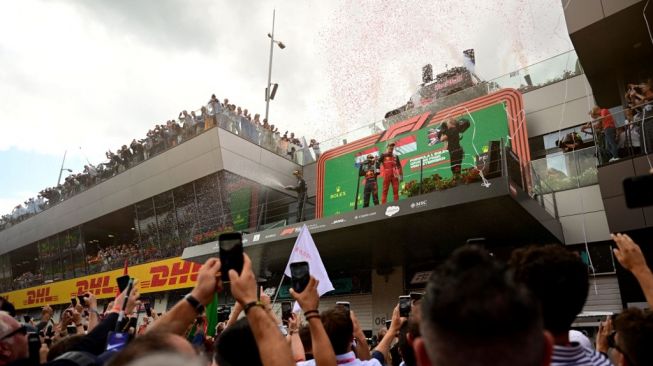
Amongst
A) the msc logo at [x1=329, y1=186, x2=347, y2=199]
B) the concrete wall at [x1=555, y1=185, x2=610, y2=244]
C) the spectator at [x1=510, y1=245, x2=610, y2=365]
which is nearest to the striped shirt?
the spectator at [x1=510, y1=245, x2=610, y2=365]

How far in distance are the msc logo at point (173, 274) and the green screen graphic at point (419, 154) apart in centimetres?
639

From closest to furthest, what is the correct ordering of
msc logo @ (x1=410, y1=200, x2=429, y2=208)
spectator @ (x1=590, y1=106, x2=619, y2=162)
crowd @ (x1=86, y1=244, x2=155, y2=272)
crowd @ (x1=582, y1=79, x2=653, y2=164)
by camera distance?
crowd @ (x1=582, y1=79, x2=653, y2=164) < spectator @ (x1=590, y1=106, x2=619, y2=162) < msc logo @ (x1=410, y1=200, x2=429, y2=208) < crowd @ (x1=86, y1=244, x2=155, y2=272)

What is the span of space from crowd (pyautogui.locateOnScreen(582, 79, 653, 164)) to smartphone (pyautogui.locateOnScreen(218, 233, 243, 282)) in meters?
9.47

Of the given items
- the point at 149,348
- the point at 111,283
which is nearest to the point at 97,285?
the point at 111,283

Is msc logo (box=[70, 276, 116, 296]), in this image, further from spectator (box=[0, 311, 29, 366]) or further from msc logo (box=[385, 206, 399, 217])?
Result: spectator (box=[0, 311, 29, 366])

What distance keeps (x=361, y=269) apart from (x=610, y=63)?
978cm

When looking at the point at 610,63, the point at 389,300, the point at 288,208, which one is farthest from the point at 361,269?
the point at 610,63

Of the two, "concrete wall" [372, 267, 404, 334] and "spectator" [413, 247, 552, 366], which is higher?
"spectator" [413, 247, 552, 366]

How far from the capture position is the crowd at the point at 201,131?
66.2 ft

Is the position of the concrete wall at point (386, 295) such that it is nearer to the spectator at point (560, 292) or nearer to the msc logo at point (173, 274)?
the msc logo at point (173, 274)

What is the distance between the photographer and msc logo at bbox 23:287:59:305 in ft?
94.1

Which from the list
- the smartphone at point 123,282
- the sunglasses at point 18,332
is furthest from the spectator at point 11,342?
the smartphone at point 123,282

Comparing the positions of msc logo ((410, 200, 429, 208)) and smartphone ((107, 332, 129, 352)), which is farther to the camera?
msc logo ((410, 200, 429, 208))

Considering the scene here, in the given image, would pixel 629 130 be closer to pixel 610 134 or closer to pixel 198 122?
pixel 610 134
